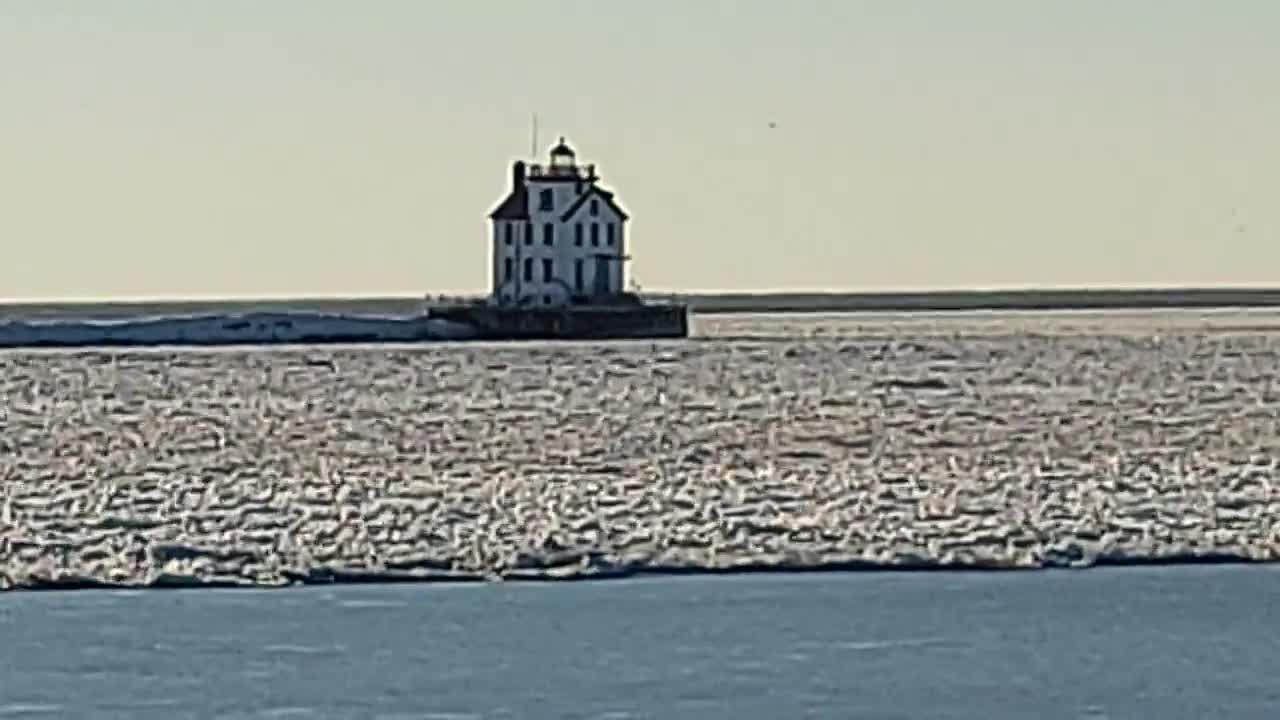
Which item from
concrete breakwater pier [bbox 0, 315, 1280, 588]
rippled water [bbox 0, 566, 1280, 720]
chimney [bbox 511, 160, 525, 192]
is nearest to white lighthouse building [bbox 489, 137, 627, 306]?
chimney [bbox 511, 160, 525, 192]

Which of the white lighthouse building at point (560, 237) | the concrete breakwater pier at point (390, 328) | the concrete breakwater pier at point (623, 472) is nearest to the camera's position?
the concrete breakwater pier at point (623, 472)

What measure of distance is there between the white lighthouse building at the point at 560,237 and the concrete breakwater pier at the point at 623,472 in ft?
67.0

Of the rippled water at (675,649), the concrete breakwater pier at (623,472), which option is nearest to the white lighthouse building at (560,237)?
the concrete breakwater pier at (623,472)

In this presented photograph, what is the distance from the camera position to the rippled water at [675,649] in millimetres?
8633

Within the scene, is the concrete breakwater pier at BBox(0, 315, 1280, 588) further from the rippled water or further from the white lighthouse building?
the white lighthouse building

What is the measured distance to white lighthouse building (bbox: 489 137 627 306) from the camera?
4916cm

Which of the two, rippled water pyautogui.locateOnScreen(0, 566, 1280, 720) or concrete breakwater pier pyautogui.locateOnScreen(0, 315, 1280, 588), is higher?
concrete breakwater pier pyautogui.locateOnScreen(0, 315, 1280, 588)

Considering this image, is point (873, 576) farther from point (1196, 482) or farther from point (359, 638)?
point (1196, 482)

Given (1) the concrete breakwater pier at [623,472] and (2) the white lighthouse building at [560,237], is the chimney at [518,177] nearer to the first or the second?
(2) the white lighthouse building at [560,237]

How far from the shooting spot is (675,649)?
9.59 meters

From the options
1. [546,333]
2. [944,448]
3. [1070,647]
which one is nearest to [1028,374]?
[944,448]

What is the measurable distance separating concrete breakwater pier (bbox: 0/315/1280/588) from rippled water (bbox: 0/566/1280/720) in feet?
2.12

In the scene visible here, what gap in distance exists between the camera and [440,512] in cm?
1340

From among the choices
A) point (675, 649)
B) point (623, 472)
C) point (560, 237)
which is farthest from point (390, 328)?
point (675, 649)
